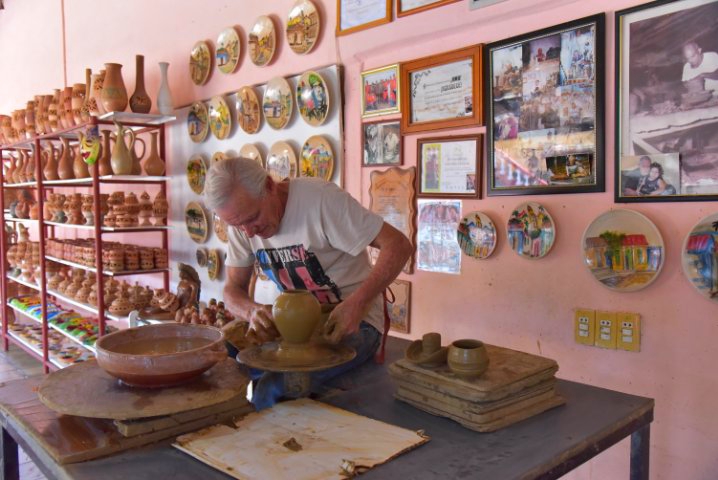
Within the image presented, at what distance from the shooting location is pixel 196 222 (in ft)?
14.2

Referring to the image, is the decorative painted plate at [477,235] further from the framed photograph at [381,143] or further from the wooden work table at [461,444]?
the wooden work table at [461,444]

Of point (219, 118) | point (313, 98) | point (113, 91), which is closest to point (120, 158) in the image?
point (113, 91)

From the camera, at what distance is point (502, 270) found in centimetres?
247

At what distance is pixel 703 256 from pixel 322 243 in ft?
4.10

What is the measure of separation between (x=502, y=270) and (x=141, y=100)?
10.3ft

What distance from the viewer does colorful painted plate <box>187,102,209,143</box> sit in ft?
13.8

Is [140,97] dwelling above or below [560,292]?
above

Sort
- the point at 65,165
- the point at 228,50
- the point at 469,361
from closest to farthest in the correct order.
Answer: the point at 469,361
the point at 228,50
the point at 65,165

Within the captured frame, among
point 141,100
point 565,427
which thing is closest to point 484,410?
point 565,427

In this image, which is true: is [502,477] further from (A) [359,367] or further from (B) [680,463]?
(B) [680,463]

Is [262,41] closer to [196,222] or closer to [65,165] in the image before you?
[196,222]

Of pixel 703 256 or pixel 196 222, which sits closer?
pixel 703 256

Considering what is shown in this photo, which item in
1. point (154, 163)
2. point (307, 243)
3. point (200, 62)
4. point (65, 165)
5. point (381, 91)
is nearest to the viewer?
point (307, 243)

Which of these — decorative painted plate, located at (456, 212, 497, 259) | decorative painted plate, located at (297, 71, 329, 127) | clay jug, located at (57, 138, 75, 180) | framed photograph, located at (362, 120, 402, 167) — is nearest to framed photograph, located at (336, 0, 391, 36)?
decorative painted plate, located at (297, 71, 329, 127)
